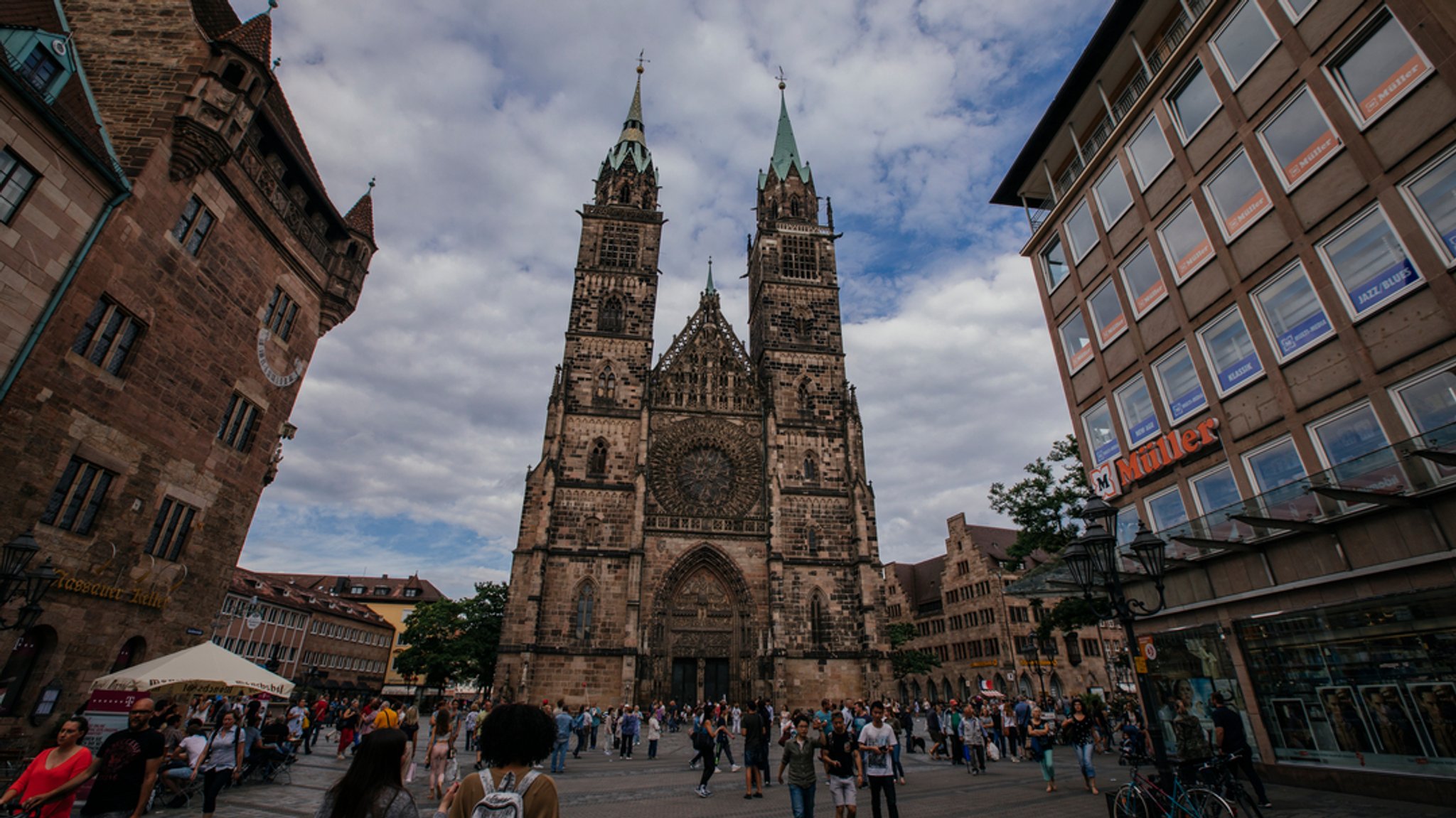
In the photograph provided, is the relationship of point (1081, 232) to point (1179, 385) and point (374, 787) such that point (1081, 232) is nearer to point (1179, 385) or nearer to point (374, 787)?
point (1179, 385)

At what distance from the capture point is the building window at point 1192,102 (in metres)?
13.5

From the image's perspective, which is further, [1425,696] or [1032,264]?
[1032,264]

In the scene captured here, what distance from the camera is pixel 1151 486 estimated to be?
14.8 meters

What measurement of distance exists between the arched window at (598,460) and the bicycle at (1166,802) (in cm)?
2723

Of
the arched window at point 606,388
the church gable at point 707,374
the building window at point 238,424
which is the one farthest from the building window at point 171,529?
the church gable at point 707,374

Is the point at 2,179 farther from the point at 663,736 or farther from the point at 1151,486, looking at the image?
the point at 663,736

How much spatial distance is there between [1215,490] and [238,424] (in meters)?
22.6

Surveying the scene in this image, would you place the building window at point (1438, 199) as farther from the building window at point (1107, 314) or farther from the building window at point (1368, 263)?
the building window at point (1107, 314)

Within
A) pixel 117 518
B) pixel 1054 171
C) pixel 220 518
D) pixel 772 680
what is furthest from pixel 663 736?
pixel 1054 171

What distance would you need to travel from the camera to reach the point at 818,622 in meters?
31.6

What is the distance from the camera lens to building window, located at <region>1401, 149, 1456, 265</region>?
9242 mm

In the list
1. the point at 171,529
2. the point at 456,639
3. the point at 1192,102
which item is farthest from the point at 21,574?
the point at 456,639

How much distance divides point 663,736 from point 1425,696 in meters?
22.7

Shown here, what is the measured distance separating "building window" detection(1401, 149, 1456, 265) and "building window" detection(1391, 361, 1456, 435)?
159cm
